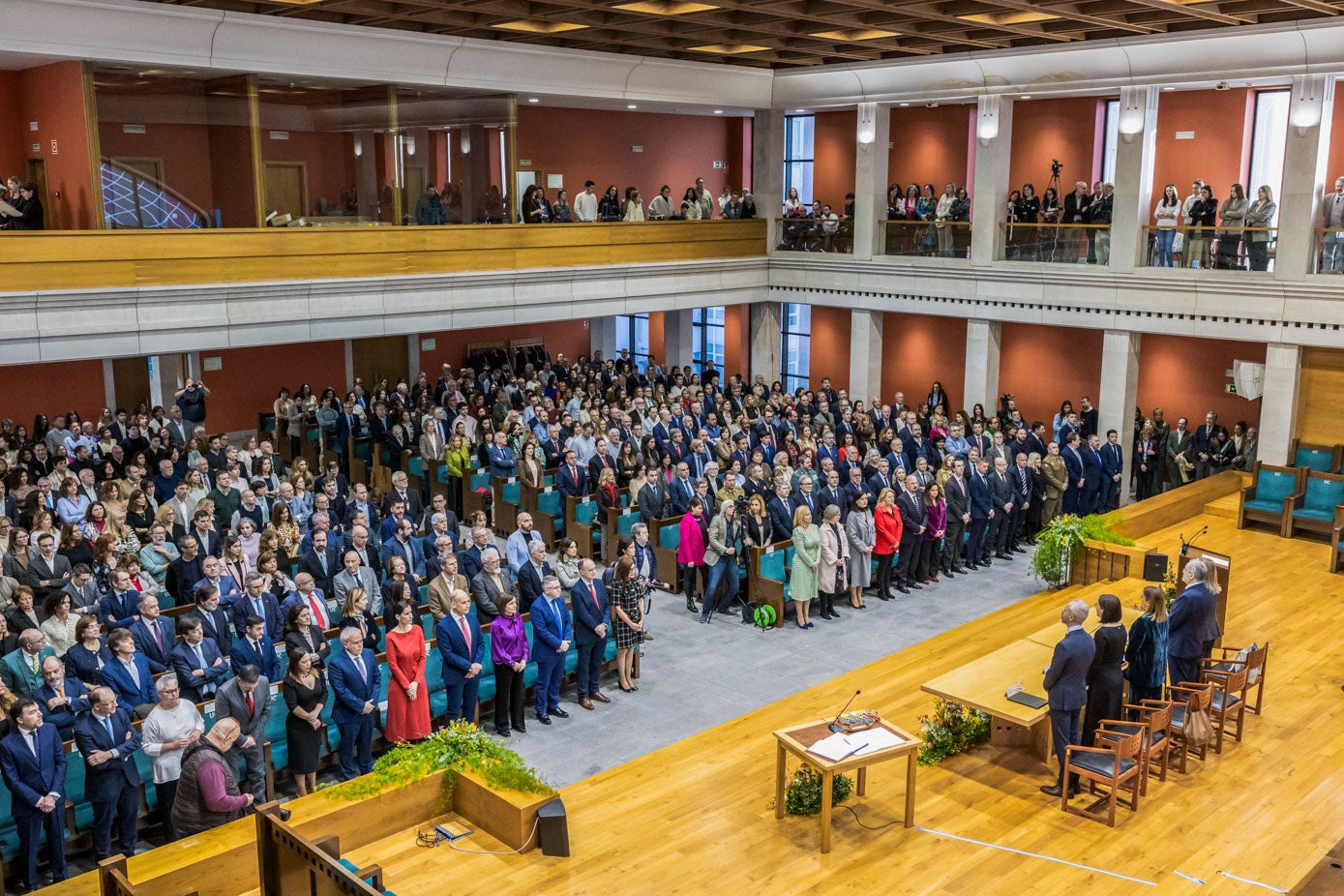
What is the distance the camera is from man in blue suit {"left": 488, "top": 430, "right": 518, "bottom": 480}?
15.0 m

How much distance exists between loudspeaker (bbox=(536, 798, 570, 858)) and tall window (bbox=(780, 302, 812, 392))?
18.1m

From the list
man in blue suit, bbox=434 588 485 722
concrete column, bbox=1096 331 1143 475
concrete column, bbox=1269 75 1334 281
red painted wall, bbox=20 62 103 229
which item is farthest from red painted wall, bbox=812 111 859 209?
man in blue suit, bbox=434 588 485 722

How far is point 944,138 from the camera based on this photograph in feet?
74.7

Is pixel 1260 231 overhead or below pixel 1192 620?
overhead

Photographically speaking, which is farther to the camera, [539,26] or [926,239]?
[926,239]

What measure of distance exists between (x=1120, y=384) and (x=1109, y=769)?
1195 centimetres

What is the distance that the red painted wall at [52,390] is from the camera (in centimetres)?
1744

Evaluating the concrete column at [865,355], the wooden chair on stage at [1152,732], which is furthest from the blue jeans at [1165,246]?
Answer: the wooden chair on stage at [1152,732]

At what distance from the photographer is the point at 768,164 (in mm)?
22750

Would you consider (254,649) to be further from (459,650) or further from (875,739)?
(875,739)

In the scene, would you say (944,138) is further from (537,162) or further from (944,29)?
(537,162)

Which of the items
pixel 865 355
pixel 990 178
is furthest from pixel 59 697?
pixel 865 355

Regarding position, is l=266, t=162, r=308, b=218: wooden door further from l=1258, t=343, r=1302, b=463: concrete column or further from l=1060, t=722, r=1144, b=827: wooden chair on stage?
l=1258, t=343, r=1302, b=463: concrete column

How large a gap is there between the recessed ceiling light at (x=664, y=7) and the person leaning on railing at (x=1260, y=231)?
816 cm
